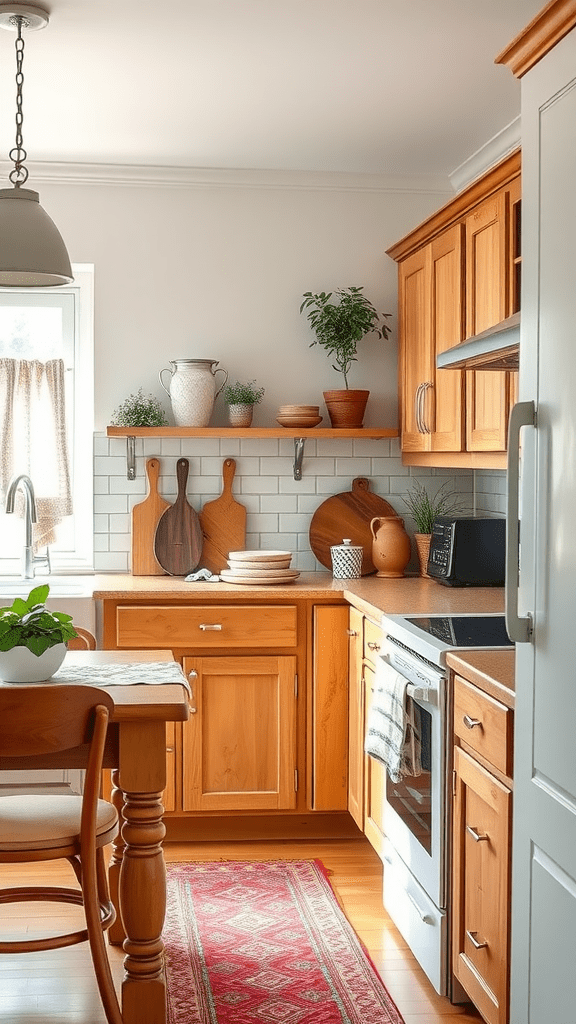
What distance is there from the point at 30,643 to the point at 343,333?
2428 millimetres

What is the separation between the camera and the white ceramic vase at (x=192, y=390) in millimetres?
4602

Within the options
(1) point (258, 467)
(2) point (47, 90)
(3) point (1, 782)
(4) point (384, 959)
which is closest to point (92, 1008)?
(4) point (384, 959)

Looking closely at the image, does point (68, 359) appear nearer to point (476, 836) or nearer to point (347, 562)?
point (347, 562)

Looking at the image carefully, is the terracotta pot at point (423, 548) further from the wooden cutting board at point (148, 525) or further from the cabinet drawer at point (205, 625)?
the wooden cutting board at point (148, 525)

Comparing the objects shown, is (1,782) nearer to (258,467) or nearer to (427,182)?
(258,467)

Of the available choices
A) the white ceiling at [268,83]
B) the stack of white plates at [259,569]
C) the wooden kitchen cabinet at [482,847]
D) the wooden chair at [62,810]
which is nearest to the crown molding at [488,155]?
the white ceiling at [268,83]

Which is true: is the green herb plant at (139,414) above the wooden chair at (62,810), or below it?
above

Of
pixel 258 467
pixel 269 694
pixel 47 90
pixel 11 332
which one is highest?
pixel 47 90

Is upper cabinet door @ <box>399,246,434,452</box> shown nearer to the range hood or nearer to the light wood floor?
the range hood

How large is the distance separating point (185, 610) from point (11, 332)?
162 cm

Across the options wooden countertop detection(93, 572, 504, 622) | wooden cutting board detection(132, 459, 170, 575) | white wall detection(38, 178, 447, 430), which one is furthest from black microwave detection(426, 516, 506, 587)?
wooden cutting board detection(132, 459, 170, 575)

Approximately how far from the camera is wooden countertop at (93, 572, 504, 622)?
380 centimetres

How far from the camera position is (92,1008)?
2.89m

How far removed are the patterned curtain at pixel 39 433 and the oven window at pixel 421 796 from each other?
7.39 feet
